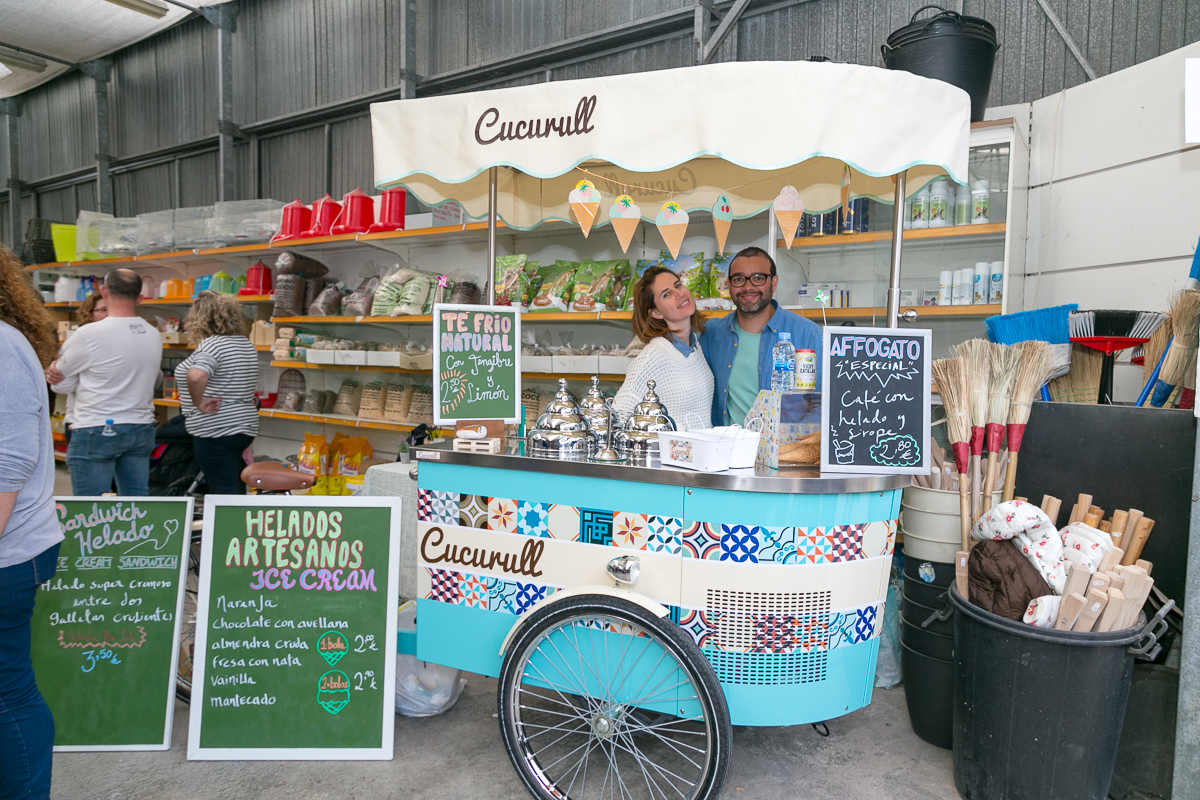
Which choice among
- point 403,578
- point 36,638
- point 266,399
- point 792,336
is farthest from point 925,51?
point 266,399

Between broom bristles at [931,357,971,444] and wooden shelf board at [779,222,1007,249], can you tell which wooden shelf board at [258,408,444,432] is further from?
broom bristles at [931,357,971,444]

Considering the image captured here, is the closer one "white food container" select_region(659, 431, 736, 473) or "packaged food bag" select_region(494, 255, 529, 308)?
"white food container" select_region(659, 431, 736, 473)

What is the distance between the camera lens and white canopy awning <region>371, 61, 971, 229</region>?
83.0 inches

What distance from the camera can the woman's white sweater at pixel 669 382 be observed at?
2.65 m

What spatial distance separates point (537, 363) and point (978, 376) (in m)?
2.61

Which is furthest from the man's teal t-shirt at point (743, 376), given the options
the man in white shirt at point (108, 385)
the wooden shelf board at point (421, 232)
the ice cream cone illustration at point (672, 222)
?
the man in white shirt at point (108, 385)

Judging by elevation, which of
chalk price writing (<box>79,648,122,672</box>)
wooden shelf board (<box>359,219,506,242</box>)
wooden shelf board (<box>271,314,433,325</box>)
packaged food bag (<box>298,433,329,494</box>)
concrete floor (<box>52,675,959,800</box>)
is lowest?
concrete floor (<box>52,675,959,800</box>)

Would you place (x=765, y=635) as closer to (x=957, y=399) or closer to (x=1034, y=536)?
(x=1034, y=536)

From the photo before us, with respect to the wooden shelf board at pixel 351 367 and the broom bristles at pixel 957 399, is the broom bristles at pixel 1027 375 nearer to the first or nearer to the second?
the broom bristles at pixel 957 399

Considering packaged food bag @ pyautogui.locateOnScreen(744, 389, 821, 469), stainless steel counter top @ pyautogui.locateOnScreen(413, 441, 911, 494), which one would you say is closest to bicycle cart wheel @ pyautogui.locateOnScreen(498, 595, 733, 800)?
stainless steel counter top @ pyautogui.locateOnScreen(413, 441, 911, 494)

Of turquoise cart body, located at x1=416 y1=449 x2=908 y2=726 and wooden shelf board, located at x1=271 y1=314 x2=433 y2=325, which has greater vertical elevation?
wooden shelf board, located at x1=271 y1=314 x2=433 y2=325

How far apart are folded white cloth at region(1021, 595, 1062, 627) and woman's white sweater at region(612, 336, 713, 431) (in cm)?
114

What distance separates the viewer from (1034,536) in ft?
7.14

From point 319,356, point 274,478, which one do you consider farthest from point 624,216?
point 319,356
